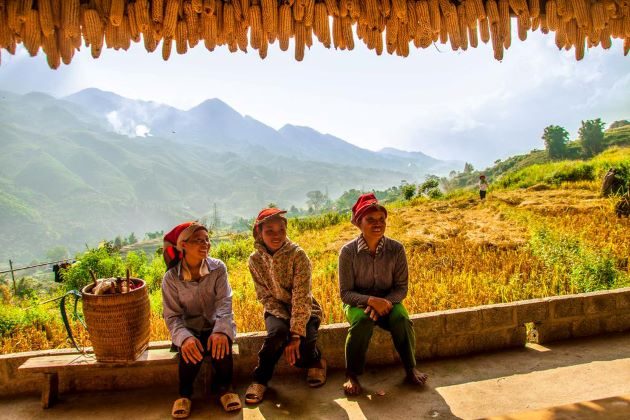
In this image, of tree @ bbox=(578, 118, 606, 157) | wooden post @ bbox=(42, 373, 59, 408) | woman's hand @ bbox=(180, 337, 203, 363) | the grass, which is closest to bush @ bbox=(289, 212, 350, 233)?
the grass

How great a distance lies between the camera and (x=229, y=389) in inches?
118

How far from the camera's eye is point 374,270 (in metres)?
3.36

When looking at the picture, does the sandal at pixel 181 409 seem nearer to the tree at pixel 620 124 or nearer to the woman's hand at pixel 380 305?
the woman's hand at pixel 380 305

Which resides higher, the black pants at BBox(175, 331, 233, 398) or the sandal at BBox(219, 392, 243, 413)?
the black pants at BBox(175, 331, 233, 398)

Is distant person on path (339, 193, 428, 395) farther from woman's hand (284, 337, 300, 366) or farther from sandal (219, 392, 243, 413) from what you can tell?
sandal (219, 392, 243, 413)

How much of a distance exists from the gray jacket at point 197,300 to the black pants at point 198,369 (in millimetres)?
119

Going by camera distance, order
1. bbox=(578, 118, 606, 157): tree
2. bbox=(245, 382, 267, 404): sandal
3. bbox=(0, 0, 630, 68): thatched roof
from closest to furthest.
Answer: bbox=(0, 0, 630, 68): thatched roof → bbox=(245, 382, 267, 404): sandal → bbox=(578, 118, 606, 157): tree

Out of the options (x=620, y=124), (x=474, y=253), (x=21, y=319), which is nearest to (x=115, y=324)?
(x=21, y=319)

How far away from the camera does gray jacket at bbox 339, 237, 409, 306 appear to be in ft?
11.0

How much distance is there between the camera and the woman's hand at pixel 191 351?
112 inches

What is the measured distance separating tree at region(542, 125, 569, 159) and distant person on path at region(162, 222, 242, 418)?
6310 cm

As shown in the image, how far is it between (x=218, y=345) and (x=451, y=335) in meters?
1.89

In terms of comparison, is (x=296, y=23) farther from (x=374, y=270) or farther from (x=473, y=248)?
(x=473, y=248)

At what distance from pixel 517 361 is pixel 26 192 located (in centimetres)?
20471
